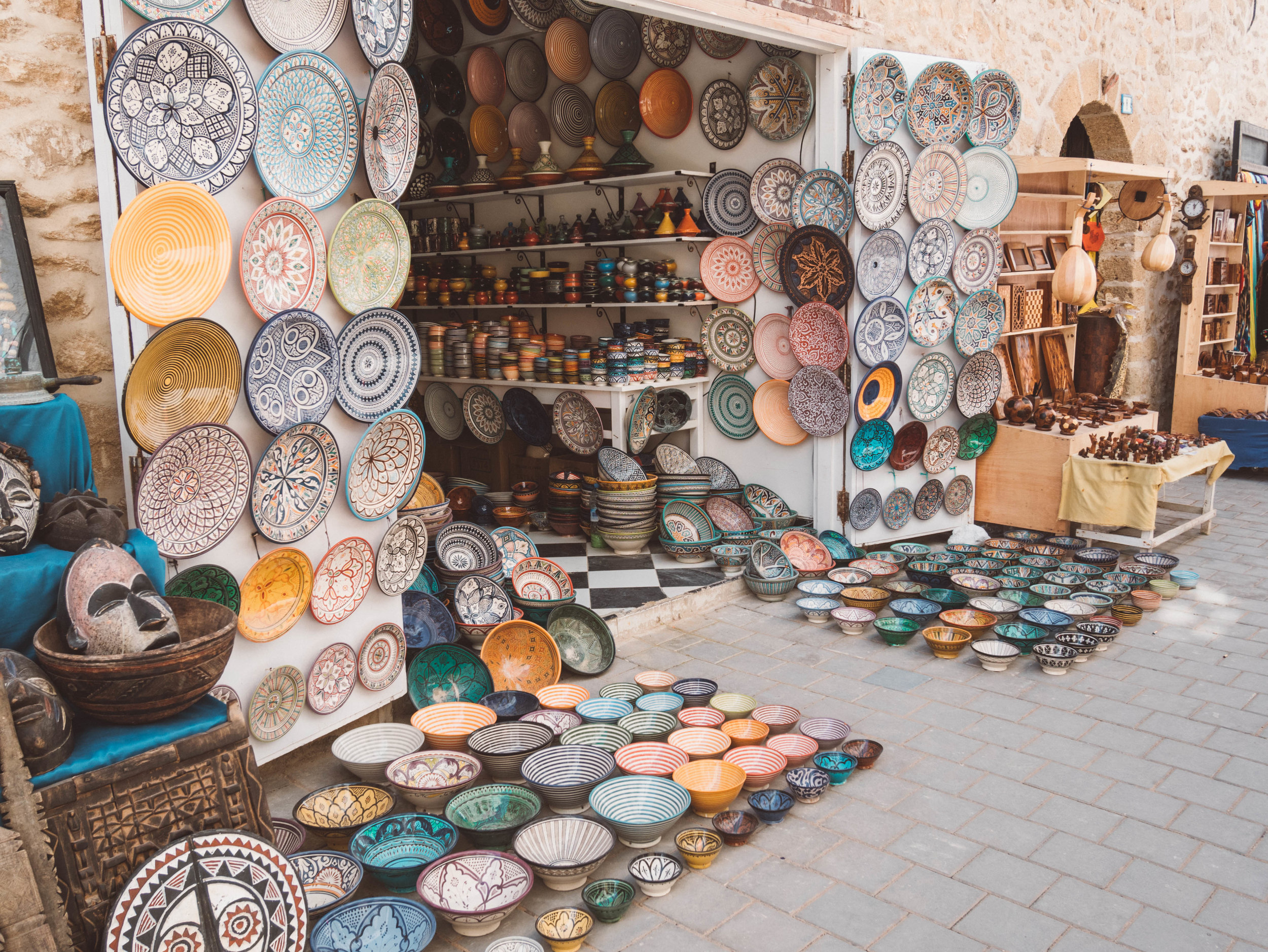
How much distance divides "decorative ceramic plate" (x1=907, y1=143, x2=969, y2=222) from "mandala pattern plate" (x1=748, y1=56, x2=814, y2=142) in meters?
0.66

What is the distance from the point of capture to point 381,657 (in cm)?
336

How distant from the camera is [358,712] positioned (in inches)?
130

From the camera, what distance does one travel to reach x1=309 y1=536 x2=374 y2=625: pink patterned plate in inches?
123

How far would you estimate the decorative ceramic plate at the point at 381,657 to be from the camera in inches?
130

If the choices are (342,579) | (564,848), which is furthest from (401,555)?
(564,848)

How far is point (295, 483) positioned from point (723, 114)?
11.2 ft

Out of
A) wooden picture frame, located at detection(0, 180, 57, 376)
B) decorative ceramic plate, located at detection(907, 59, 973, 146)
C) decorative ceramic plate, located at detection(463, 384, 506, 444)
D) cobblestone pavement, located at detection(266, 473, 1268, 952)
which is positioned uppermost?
decorative ceramic plate, located at detection(907, 59, 973, 146)

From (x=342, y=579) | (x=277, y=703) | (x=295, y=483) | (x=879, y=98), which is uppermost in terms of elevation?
(x=879, y=98)

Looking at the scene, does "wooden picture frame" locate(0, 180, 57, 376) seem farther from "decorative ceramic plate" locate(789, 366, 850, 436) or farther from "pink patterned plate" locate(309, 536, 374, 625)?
"decorative ceramic plate" locate(789, 366, 850, 436)

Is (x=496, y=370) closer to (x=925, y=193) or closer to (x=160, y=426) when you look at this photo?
(x=925, y=193)

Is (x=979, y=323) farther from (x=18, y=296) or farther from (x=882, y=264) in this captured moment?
(x=18, y=296)

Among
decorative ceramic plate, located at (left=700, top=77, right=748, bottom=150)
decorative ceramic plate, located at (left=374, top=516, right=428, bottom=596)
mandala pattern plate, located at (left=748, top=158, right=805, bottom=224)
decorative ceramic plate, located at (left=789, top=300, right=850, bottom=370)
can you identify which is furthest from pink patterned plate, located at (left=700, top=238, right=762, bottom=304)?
decorative ceramic plate, located at (left=374, top=516, right=428, bottom=596)

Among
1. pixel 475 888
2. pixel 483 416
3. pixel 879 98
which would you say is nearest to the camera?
pixel 475 888

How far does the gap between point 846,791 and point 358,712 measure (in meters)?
1.68
